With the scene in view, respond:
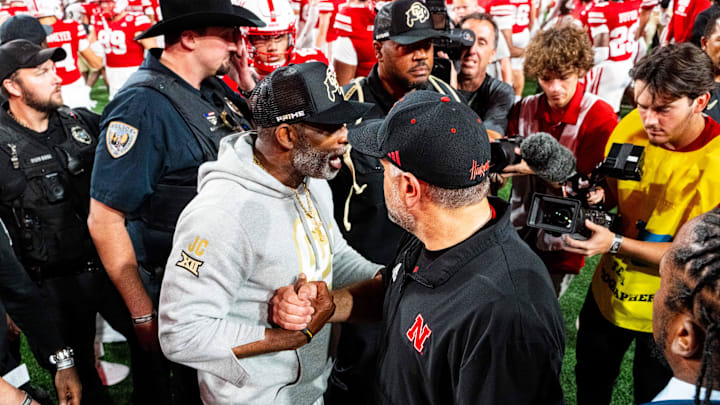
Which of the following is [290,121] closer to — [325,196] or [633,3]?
[325,196]

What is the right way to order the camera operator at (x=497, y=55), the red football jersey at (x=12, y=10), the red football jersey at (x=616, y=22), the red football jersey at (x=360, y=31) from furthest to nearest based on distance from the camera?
the red football jersey at (x=360, y=31) < the red football jersey at (x=12, y=10) < the red football jersey at (x=616, y=22) < the camera operator at (x=497, y=55)

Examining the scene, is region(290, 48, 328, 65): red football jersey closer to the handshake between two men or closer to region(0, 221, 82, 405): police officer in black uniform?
region(0, 221, 82, 405): police officer in black uniform

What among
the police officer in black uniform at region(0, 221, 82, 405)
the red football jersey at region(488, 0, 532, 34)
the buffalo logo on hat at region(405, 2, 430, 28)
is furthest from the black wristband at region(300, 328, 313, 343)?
the red football jersey at region(488, 0, 532, 34)

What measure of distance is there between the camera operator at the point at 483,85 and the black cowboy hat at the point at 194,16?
5.95 ft

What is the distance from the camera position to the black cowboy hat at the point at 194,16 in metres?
A: 2.38

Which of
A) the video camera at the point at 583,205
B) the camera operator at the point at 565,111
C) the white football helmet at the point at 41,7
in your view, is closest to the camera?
the video camera at the point at 583,205

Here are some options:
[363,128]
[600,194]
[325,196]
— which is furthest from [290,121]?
[600,194]

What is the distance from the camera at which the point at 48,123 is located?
288 centimetres

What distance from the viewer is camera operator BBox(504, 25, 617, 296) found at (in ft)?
9.90

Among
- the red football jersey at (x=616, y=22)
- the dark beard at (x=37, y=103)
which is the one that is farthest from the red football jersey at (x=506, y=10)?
the dark beard at (x=37, y=103)

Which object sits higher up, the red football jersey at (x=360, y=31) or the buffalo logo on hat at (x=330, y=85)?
the buffalo logo on hat at (x=330, y=85)

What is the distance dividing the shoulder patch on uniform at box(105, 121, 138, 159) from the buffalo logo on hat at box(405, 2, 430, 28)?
1.53 meters

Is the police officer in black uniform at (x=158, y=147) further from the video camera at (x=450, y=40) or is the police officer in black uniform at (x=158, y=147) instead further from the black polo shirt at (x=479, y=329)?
the video camera at (x=450, y=40)

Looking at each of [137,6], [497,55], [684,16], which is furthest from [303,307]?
[137,6]
